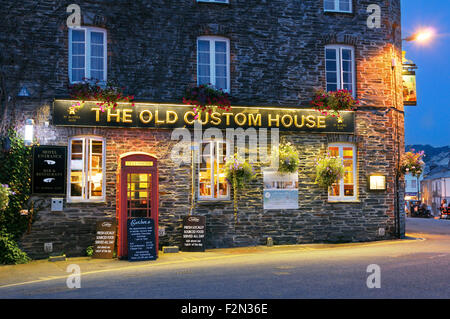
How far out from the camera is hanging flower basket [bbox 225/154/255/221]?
14945mm

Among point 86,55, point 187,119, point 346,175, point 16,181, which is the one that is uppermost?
point 86,55

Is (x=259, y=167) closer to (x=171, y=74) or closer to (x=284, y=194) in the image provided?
(x=284, y=194)

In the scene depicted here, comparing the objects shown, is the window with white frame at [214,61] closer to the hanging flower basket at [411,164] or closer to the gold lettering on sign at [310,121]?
the gold lettering on sign at [310,121]

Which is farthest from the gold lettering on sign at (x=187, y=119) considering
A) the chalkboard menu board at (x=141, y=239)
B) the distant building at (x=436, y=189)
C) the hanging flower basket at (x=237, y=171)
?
the distant building at (x=436, y=189)

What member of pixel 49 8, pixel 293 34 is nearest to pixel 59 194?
pixel 49 8

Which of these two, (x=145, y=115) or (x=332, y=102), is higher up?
(x=332, y=102)

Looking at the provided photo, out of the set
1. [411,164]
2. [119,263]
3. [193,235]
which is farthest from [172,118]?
[411,164]

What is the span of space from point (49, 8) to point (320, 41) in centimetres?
860

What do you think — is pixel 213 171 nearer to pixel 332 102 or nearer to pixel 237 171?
pixel 237 171

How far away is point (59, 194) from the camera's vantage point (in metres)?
13.8

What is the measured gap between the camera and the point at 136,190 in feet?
44.5

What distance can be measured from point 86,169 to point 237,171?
14.7 feet

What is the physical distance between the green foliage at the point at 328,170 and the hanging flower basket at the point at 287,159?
2.56 feet
